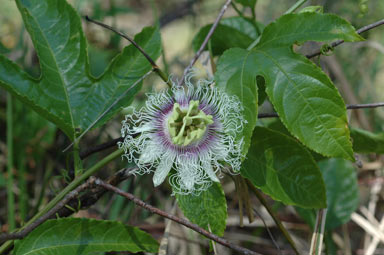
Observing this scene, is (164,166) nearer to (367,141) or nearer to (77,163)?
(77,163)

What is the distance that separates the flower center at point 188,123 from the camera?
1119 mm

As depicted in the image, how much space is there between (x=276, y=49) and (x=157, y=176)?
47 centimetres

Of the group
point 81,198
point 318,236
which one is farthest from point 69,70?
point 318,236

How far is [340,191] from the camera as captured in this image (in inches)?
71.8

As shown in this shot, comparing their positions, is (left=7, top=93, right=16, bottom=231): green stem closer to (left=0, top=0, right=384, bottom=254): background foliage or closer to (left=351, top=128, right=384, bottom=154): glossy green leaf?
(left=0, top=0, right=384, bottom=254): background foliage

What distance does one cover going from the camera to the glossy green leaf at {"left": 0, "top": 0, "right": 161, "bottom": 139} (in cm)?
123

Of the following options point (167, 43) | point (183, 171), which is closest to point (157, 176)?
point (183, 171)

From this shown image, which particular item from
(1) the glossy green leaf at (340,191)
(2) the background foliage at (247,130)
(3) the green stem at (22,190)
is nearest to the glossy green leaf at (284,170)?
(2) the background foliage at (247,130)

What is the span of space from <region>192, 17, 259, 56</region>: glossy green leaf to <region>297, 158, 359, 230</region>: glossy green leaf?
72cm

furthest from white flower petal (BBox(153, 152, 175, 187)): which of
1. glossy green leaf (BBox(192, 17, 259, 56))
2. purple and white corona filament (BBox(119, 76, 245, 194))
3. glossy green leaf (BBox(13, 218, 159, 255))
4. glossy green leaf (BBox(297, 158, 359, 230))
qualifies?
glossy green leaf (BBox(297, 158, 359, 230))

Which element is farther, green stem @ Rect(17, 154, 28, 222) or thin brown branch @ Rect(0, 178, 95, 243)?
green stem @ Rect(17, 154, 28, 222)

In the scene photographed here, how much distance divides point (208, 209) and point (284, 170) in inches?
9.5

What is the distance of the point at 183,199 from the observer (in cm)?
112

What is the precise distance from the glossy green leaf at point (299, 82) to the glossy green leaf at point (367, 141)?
1.17 ft
